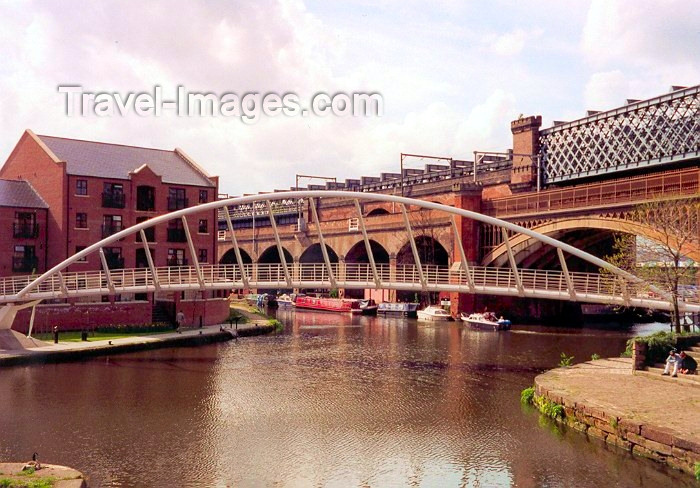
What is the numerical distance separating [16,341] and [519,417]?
25199 millimetres

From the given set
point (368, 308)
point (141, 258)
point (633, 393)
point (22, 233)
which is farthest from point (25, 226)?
point (633, 393)

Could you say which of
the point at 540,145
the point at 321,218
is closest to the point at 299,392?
the point at 540,145

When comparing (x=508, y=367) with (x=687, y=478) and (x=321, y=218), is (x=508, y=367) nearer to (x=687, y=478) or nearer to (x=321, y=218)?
(x=687, y=478)

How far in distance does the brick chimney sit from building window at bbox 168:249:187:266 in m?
29.8

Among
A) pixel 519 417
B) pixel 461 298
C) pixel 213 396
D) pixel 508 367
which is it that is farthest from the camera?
pixel 461 298

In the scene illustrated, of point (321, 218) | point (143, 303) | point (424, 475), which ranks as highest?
point (321, 218)

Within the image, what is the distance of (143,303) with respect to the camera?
150ft

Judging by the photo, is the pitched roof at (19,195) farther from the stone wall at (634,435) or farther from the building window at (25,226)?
the stone wall at (634,435)

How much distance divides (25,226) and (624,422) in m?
40.4

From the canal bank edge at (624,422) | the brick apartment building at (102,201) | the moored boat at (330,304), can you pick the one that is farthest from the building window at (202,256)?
the canal bank edge at (624,422)

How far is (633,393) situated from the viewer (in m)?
22.0

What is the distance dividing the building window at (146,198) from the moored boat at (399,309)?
25.6m

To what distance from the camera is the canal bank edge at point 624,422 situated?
667 inches

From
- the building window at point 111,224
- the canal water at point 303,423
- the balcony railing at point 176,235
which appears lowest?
the canal water at point 303,423
